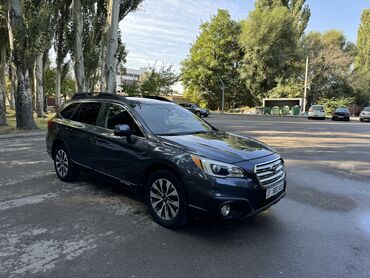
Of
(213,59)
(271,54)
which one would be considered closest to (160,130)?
(271,54)

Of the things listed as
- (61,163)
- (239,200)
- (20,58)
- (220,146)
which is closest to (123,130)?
(220,146)

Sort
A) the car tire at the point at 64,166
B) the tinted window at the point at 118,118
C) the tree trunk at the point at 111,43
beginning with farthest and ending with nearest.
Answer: the tree trunk at the point at 111,43, the car tire at the point at 64,166, the tinted window at the point at 118,118

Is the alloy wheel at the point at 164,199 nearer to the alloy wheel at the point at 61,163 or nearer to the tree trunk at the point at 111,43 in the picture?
the alloy wheel at the point at 61,163

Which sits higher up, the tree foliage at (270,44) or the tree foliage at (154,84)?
the tree foliage at (270,44)

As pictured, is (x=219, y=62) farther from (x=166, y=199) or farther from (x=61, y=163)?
(x=166, y=199)

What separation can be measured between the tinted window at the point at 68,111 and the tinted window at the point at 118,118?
4.05ft

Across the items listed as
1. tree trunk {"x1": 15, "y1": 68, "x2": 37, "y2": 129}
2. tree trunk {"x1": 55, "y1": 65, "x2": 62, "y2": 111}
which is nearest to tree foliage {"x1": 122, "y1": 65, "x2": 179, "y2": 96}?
tree trunk {"x1": 55, "y1": 65, "x2": 62, "y2": 111}

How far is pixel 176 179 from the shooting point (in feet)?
13.2

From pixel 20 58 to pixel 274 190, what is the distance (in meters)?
14.4

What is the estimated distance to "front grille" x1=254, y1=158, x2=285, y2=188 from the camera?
3971 mm

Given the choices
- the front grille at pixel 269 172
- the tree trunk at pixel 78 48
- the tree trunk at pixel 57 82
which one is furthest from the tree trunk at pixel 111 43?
the front grille at pixel 269 172

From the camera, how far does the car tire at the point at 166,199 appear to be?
13.2 feet

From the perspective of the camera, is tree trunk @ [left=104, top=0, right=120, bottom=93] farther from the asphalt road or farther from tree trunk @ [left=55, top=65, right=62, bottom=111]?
the asphalt road

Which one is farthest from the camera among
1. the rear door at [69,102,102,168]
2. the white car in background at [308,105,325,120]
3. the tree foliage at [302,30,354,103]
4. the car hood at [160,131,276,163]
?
the tree foliage at [302,30,354,103]
